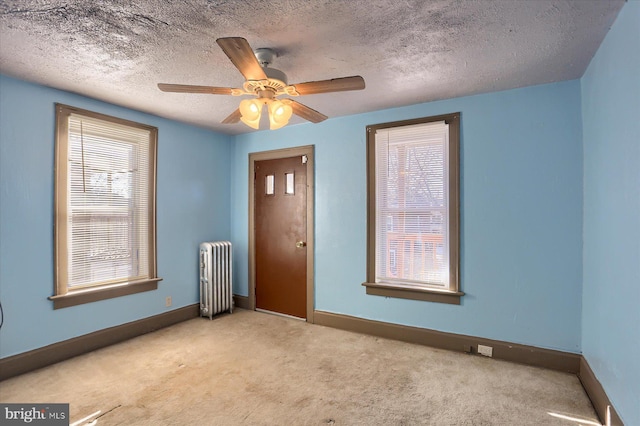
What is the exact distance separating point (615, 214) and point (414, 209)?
1.62 m

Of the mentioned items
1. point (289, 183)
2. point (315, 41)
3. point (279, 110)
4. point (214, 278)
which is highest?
point (315, 41)

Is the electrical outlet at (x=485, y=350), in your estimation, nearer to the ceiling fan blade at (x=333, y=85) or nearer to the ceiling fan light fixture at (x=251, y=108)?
the ceiling fan blade at (x=333, y=85)

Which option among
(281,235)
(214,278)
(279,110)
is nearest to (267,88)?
(279,110)

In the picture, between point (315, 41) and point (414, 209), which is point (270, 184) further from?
point (315, 41)

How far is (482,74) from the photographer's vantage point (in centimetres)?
264

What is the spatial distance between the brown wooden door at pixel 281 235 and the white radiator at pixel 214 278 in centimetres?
42

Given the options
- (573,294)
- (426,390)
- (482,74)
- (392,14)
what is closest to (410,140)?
(482,74)

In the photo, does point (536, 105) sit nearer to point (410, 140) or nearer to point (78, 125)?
point (410, 140)

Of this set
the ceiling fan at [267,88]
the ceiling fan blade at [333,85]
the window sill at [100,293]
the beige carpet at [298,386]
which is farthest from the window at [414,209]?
the window sill at [100,293]

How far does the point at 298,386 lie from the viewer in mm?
2533

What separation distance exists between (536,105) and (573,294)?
5.37 feet

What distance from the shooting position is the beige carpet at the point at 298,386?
7.09ft

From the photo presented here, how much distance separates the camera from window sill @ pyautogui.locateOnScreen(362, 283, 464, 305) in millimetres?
3166

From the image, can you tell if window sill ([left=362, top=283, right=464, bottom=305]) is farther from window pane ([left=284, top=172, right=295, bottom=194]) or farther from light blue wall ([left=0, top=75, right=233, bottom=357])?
light blue wall ([left=0, top=75, right=233, bottom=357])
